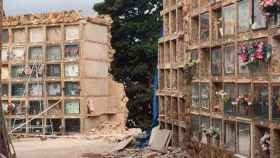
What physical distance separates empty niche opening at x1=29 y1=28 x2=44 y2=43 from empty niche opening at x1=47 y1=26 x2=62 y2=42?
21cm

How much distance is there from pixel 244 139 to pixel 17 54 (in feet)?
36.7

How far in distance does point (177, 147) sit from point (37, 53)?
735cm

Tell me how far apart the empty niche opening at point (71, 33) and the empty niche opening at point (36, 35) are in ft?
2.65

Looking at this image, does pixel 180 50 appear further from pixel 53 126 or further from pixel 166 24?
pixel 53 126

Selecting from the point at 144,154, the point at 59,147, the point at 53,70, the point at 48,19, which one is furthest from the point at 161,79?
the point at 48,19

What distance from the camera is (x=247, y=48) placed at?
328 inches

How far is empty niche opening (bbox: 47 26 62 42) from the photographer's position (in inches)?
708

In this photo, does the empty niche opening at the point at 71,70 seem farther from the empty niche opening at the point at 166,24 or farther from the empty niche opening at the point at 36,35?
the empty niche opening at the point at 166,24

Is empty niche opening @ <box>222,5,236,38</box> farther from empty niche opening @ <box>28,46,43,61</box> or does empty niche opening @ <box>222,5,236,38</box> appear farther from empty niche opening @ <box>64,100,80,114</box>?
empty niche opening @ <box>28,46,43,61</box>

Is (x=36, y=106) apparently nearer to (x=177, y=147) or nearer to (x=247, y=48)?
(x=177, y=147)

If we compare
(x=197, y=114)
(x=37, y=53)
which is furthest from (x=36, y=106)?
(x=197, y=114)

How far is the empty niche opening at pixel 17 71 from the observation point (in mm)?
18264

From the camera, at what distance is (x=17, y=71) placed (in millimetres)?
18344

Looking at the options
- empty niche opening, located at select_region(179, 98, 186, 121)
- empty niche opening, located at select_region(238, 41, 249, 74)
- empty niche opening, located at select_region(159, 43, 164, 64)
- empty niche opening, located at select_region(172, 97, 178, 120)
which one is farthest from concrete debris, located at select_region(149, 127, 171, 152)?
empty niche opening, located at select_region(238, 41, 249, 74)
